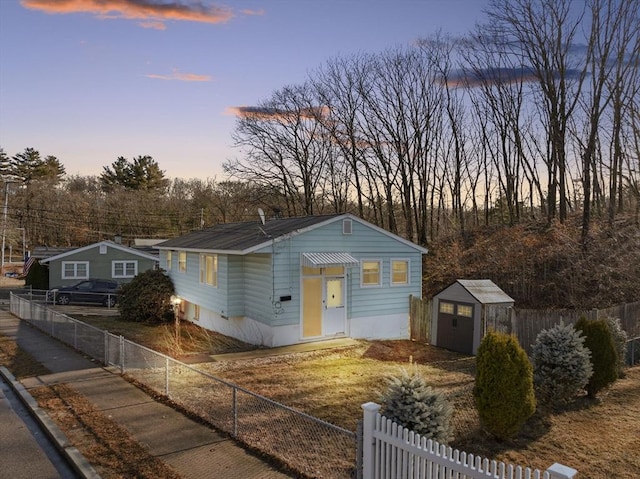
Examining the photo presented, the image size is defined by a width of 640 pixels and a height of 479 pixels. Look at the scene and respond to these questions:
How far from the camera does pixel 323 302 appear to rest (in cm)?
1589

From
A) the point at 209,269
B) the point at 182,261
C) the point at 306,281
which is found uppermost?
the point at 182,261

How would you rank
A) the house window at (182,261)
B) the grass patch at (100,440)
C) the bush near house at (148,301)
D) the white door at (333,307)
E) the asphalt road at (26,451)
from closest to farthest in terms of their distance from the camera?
the grass patch at (100,440) < the asphalt road at (26,451) < the white door at (333,307) < the house window at (182,261) < the bush near house at (148,301)

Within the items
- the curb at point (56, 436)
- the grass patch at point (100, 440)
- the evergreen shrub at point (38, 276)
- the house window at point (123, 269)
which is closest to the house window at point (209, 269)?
the curb at point (56, 436)

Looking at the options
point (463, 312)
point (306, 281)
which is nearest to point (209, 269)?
point (306, 281)

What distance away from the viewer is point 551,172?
99.0ft

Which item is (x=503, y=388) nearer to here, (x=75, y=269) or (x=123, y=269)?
(x=123, y=269)

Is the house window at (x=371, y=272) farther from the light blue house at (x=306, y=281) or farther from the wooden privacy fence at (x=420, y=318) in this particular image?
the wooden privacy fence at (x=420, y=318)

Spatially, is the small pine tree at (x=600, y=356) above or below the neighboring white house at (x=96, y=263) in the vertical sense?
below

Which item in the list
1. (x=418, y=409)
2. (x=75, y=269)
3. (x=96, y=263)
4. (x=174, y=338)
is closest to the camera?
(x=418, y=409)

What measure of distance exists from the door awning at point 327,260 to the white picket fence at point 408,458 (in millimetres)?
9641

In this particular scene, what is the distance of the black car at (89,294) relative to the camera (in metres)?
28.0

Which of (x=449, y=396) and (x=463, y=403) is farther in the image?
(x=463, y=403)

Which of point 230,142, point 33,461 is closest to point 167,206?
point 230,142

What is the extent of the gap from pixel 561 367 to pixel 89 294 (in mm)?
26841
